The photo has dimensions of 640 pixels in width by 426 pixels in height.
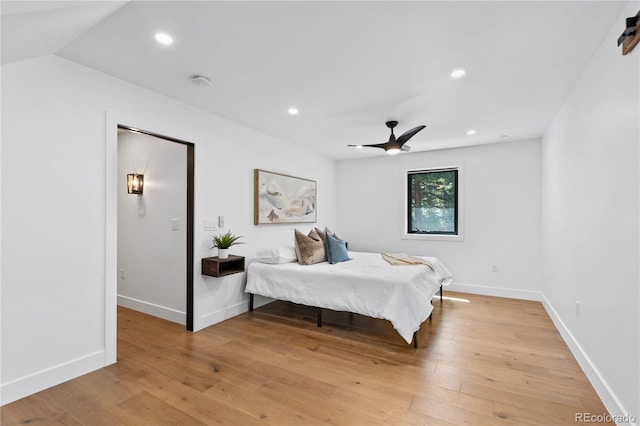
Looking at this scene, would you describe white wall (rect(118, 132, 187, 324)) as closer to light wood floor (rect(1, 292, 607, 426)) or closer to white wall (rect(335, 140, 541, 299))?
light wood floor (rect(1, 292, 607, 426))

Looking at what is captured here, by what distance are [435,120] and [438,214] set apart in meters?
2.16

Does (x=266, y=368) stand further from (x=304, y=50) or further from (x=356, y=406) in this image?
(x=304, y=50)

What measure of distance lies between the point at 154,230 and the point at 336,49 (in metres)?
3.07

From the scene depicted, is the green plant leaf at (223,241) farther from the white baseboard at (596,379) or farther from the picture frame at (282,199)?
the white baseboard at (596,379)

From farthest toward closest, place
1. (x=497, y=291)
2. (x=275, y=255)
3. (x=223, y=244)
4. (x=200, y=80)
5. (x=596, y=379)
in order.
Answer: (x=497, y=291) → (x=275, y=255) → (x=223, y=244) → (x=200, y=80) → (x=596, y=379)

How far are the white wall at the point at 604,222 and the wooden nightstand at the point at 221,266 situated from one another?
321 cm

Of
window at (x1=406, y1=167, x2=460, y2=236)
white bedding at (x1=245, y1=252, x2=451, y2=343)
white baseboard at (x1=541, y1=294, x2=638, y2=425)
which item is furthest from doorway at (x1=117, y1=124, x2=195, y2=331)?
window at (x1=406, y1=167, x2=460, y2=236)

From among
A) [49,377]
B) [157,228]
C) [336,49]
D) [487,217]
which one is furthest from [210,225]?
[487,217]

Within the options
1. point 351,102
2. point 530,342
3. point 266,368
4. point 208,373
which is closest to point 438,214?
point 530,342

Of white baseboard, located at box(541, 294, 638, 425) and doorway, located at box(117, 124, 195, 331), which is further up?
doorway, located at box(117, 124, 195, 331)

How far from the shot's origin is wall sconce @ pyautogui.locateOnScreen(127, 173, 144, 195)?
392 cm

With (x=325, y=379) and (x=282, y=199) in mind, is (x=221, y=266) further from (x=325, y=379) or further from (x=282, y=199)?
(x=325, y=379)

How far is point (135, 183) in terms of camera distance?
3928 millimetres

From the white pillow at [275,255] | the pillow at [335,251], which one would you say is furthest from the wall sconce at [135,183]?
the pillow at [335,251]
